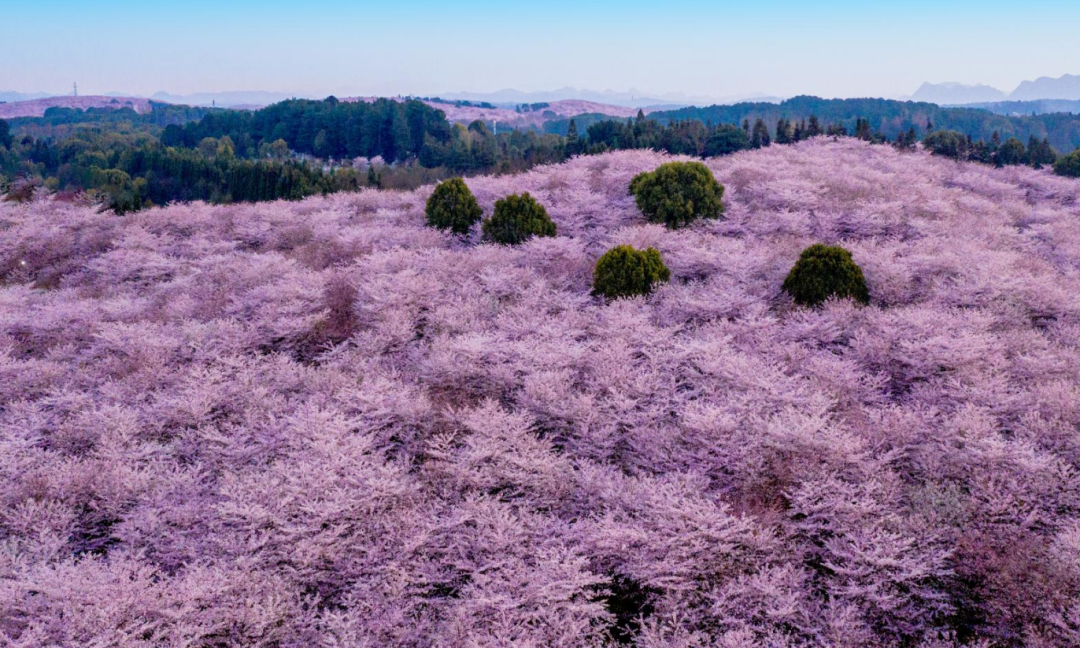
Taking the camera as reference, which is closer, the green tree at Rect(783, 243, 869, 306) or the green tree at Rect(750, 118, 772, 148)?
the green tree at Rect(783, 243, 869, 306)

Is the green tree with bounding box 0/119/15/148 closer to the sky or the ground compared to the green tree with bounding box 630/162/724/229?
closer to the sky

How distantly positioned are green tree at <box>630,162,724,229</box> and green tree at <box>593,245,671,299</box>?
6654 mm

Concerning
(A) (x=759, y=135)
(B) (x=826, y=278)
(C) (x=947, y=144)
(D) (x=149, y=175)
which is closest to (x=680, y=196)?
(B) (x=826, y=278)

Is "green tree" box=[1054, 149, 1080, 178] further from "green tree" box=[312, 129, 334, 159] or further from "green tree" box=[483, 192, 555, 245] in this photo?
"green tree" box=[312, 129, 334, 159]

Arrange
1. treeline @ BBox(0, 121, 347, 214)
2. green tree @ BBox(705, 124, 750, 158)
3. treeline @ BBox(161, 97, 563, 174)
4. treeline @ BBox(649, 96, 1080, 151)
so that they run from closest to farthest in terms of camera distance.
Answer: treeline @ BBox(0, 121, 347, 214), green tree @ BBox(705, 124, 750, 158), treeline @ BBox(649, 96, 1080, 151), treeline @ BBox(161, 97, 563, 174)

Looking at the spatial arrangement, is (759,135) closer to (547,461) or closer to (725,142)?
(725,142)

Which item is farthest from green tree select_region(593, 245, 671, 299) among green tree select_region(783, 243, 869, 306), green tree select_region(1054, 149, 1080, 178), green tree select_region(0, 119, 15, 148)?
green tree select_region(0, 119, 15, 148)

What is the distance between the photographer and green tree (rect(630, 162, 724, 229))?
21.5 m

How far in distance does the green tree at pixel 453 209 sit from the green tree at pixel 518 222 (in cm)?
185

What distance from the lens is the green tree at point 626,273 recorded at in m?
14.9

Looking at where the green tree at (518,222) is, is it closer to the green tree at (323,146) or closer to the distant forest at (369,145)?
the distant forest at (369,145)

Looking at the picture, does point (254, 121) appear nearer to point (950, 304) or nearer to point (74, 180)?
point (74, 180)

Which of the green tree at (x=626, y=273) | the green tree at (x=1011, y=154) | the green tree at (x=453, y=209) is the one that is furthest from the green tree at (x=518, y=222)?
the green tree at (x=1011, y=154)

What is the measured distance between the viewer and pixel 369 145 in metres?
145
